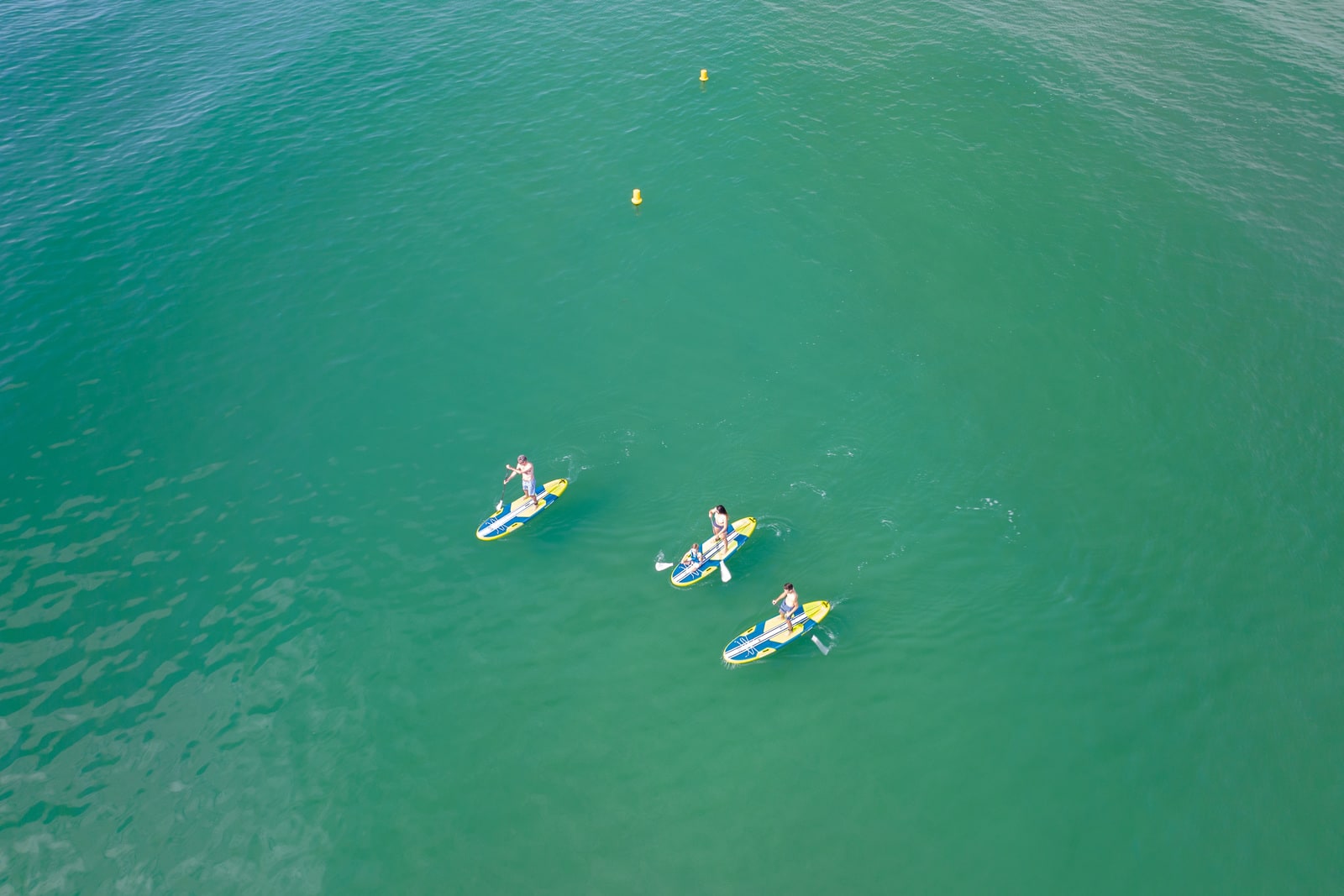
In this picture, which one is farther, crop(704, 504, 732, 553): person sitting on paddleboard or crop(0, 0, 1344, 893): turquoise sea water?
crop(704, 504, 732, 553): person sitting on paddleboard

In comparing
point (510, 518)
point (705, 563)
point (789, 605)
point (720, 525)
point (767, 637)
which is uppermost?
point (720, 525)

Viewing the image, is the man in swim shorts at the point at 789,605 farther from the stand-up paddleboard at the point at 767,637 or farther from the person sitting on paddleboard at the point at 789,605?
the stand-up paddleboard at the point at 767,637

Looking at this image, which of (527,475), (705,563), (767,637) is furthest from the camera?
(527,475)

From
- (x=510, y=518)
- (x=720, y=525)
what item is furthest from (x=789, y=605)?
(x=510, y=518)

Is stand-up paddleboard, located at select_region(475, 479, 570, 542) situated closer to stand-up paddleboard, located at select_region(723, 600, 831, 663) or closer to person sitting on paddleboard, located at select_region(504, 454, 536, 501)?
person sitting on paddleboard, located at select_region(504, 454, 536, 501)

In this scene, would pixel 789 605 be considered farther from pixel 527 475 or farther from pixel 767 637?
pixel 527 475

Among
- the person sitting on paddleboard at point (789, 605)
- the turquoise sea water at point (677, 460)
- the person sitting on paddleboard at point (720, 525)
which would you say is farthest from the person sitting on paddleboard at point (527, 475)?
the person sitting on paddleboard at point (789, 605)

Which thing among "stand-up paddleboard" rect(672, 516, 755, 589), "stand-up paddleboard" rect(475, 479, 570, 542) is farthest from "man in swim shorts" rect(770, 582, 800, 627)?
"stand-up paddleboard" rect(475, 479, 570, 542)
